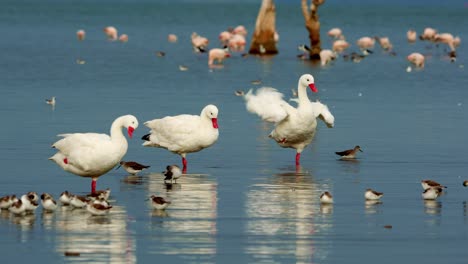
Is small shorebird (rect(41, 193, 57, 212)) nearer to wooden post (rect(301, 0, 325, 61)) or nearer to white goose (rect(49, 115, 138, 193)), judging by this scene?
white goose (rect(49, 115, 138, 193))

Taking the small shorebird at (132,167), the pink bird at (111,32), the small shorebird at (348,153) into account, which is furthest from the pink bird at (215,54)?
the small shorebird at (132,167)

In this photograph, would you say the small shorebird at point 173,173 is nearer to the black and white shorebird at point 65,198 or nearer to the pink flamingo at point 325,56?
the black and white shorebird at point 65,198

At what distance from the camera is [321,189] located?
18.6 m

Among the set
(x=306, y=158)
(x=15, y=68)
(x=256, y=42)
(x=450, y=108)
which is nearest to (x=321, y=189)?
(x=306, y=158)

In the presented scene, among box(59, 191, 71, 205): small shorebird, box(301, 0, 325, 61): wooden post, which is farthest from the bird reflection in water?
box(301, 0, 325, 61): wooden post

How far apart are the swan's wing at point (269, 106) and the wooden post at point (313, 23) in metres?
28.8

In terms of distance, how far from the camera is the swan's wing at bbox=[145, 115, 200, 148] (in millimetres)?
20547

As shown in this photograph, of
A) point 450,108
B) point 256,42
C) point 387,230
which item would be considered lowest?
point 387,230

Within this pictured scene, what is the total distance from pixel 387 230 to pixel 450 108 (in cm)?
1782

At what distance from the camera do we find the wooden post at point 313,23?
5188 centimetres

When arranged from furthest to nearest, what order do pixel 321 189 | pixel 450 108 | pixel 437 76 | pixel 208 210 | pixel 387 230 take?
pixel 437 76 < pixel 450 108 < pixel 321 189 < pixel 208 210 < pixel 387 230

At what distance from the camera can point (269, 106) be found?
21781 mm

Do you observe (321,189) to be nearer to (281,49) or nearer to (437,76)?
(437,76)

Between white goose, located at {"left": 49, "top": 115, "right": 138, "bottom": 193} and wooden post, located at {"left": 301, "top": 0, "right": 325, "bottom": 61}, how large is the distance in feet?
111
